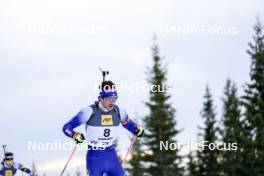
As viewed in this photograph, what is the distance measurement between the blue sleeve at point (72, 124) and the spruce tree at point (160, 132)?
118ft

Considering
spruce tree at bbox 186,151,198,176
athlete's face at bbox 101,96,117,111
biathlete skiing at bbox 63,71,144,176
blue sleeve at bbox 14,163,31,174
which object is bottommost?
spruce tree at bbox 186,151,198,176

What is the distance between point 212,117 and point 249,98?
65.2 feet

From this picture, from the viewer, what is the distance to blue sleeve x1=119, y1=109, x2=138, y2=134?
15.4 m

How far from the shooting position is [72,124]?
1467cm

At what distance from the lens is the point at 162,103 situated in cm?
5266

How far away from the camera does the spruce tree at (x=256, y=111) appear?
1549 inches

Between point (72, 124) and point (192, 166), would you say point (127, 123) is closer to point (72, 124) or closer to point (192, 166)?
point (72, 124)

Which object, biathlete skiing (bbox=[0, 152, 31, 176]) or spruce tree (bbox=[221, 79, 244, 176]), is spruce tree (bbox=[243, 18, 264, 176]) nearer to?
spruce tree (bbox=[221, 79, 244, 176])

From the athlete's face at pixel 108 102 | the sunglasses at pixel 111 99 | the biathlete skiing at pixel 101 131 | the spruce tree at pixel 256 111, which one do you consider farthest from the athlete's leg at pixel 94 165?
Answer: the spruce tree at pixel 256 111

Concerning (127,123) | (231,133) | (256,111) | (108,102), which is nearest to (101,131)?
(108,102)

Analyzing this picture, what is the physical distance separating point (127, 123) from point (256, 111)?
26.7 metres

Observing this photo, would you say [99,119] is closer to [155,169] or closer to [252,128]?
[252,128]

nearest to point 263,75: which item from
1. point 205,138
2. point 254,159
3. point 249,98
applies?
point 249,98

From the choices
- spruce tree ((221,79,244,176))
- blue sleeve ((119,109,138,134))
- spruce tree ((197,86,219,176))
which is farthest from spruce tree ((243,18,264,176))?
blue sleeve ((119,109,138,134))
